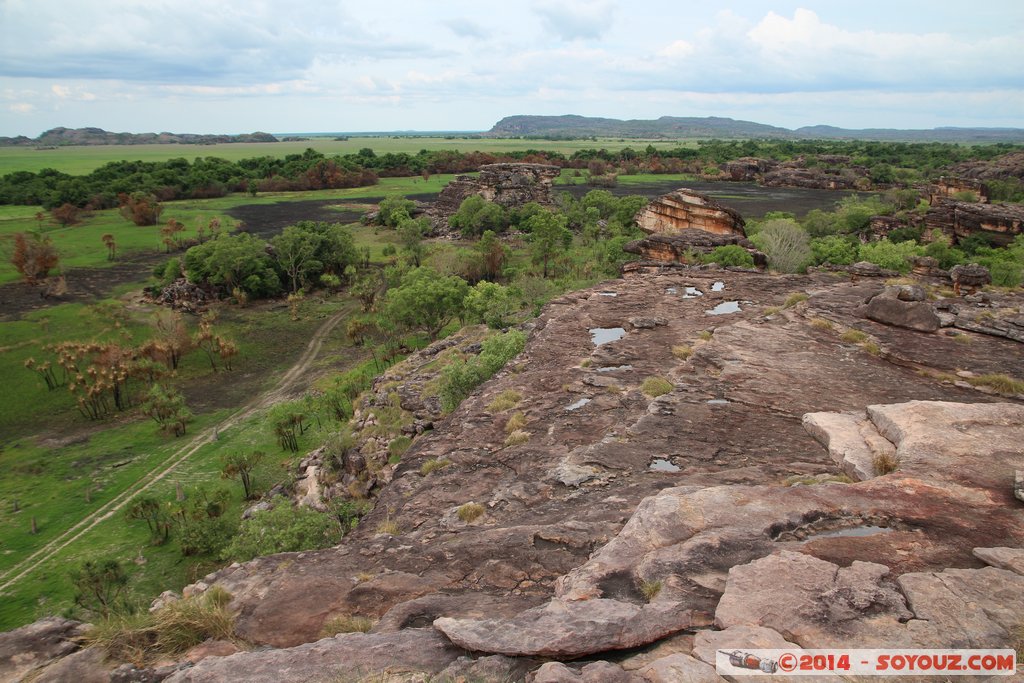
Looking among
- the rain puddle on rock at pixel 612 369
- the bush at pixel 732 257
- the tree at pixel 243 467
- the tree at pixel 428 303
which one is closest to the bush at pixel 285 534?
the rain puddle on rock at pixel 612 369

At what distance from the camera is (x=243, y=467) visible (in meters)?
29.2

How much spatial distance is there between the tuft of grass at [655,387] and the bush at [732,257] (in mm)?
27753

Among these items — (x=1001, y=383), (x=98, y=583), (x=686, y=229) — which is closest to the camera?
(x=1001, y=383)

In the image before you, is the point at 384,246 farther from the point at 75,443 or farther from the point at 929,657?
the point at 929,657

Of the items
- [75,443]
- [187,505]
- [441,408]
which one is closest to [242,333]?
[75,443]

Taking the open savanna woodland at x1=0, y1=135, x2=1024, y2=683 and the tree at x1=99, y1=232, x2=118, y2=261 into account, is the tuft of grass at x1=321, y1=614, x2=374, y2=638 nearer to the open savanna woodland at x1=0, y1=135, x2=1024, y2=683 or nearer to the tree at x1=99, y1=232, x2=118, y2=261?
the open savanna woodland at x1=0, y1=135, x2=1024, y2=683

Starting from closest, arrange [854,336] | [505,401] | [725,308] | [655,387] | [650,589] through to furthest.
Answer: [650,589] → [655,387] → [505,401] → [854,336] → [725,308]

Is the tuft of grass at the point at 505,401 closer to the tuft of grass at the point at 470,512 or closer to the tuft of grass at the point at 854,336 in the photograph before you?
the tuft of grass at the point at 470,512

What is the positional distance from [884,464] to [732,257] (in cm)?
3503

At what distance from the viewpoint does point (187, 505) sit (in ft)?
94.3

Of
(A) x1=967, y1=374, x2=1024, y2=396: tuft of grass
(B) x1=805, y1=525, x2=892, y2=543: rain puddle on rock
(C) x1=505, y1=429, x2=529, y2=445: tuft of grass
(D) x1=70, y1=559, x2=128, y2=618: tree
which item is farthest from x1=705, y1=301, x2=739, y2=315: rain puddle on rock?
(D) x1=70, y1=559, x2=128, y2=618: tree

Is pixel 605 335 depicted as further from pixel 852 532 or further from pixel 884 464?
pixel 852 532

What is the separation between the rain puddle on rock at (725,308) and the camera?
2731 cm

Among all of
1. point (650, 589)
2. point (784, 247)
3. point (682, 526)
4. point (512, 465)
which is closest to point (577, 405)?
point (512, 465)
